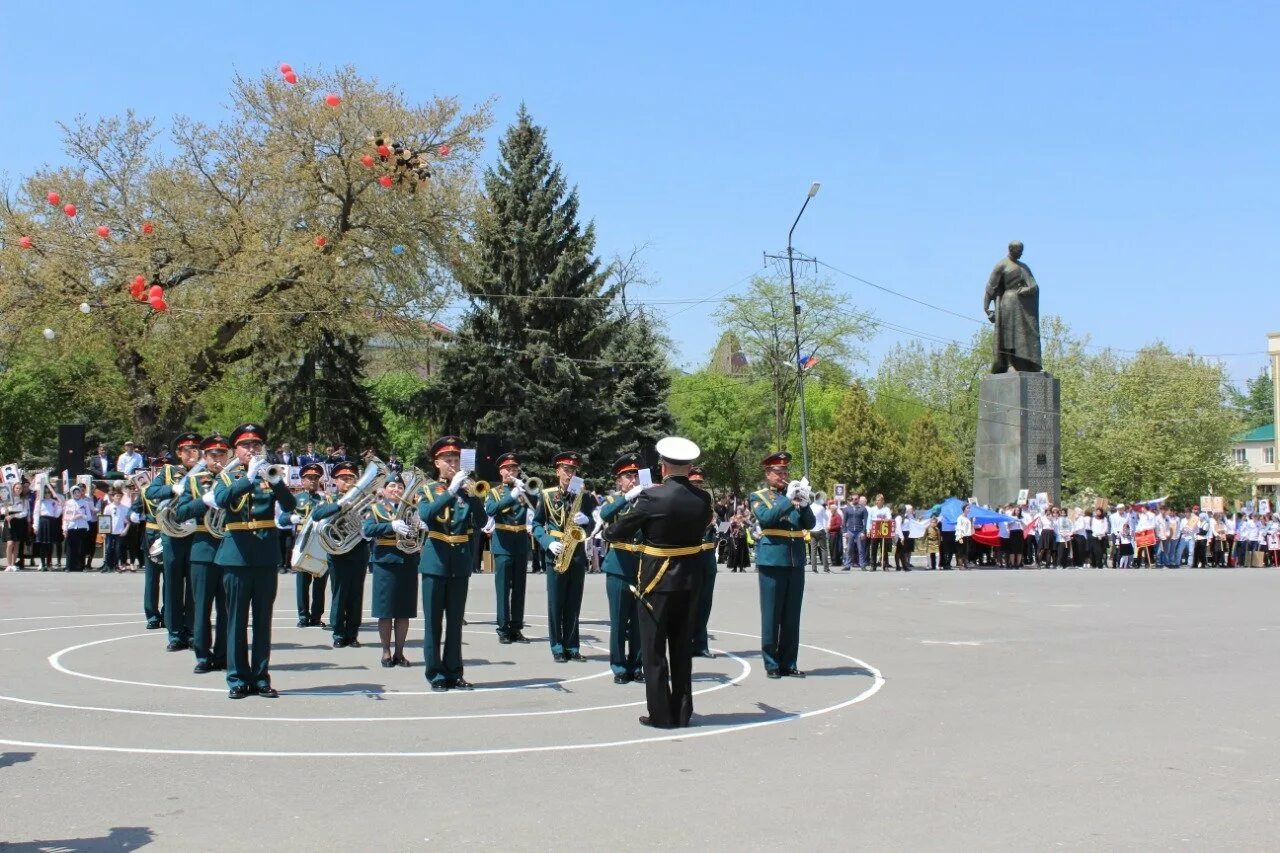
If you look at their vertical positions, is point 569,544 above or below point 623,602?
above

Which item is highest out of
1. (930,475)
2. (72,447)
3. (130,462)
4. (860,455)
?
(860,455)

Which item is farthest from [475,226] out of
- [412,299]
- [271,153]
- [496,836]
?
[496,836]

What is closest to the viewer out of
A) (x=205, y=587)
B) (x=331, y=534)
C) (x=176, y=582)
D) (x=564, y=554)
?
(x=205, y=587)

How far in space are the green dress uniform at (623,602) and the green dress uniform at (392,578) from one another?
194 cm

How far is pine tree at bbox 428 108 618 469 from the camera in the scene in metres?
42.5

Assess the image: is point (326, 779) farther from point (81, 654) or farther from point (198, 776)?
point (81, 654)

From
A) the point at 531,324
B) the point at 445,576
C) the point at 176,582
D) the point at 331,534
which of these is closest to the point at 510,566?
the point at 331,534

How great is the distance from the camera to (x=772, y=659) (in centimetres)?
1152

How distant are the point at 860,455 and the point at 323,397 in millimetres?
23273

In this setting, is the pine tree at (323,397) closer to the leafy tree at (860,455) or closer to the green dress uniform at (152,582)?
the leafy tree at (860,455)

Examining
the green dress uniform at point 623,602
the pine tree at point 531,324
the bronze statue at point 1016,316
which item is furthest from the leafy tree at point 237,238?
the green dress uniform at point 623,602

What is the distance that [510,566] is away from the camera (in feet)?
46.4

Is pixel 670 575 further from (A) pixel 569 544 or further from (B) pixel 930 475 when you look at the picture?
(B) pixel 930 475

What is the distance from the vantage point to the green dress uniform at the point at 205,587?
11.0m
